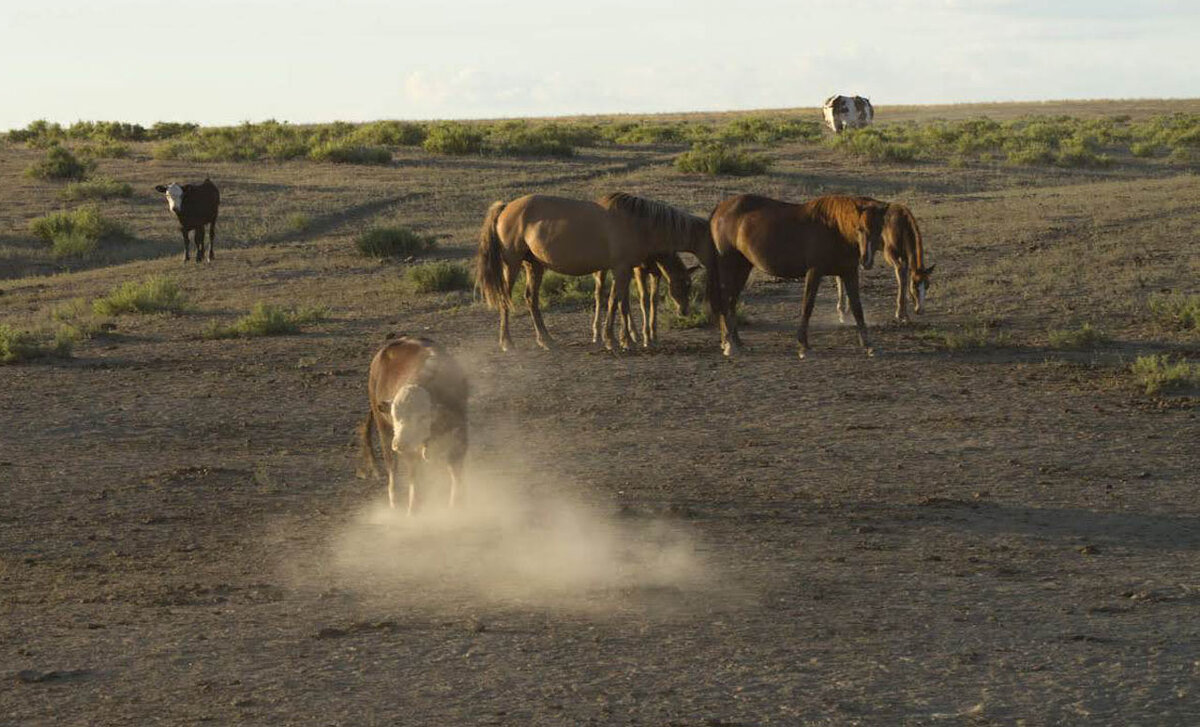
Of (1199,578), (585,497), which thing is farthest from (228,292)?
(1199,578)

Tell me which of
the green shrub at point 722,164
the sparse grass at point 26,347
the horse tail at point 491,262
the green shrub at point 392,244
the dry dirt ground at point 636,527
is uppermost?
the green shrub at point 722,164

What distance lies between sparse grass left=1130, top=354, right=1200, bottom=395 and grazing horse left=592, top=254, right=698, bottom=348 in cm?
475

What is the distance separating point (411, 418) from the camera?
8688mm

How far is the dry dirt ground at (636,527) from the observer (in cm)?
658

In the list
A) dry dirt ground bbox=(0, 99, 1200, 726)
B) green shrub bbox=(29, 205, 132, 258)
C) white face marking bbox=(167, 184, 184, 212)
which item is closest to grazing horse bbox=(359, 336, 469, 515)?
dry dirt ground bbox=(0, 99, 1200, 726)

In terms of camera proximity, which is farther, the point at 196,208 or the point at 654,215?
the point at 196,208

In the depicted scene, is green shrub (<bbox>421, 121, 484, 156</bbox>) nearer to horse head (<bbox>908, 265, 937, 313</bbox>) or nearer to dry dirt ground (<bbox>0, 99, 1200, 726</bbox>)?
dry dirt ground (<bbox>0, 99, 1200, 726</bbox>)

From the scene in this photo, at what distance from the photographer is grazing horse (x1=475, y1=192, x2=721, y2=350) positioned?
15.5m

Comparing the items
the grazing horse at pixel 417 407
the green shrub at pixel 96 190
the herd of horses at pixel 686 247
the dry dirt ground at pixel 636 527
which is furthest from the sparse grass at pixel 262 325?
the green shrub at pixel 96 190

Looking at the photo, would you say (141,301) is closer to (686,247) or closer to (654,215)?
(654,215)

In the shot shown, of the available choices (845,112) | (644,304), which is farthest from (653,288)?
(845,112)

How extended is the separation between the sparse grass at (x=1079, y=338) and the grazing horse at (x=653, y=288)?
394 centimetres

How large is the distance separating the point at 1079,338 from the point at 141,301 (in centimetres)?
1202

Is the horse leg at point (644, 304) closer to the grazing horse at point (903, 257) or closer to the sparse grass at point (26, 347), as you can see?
the grazing horse at point (903, 257)
